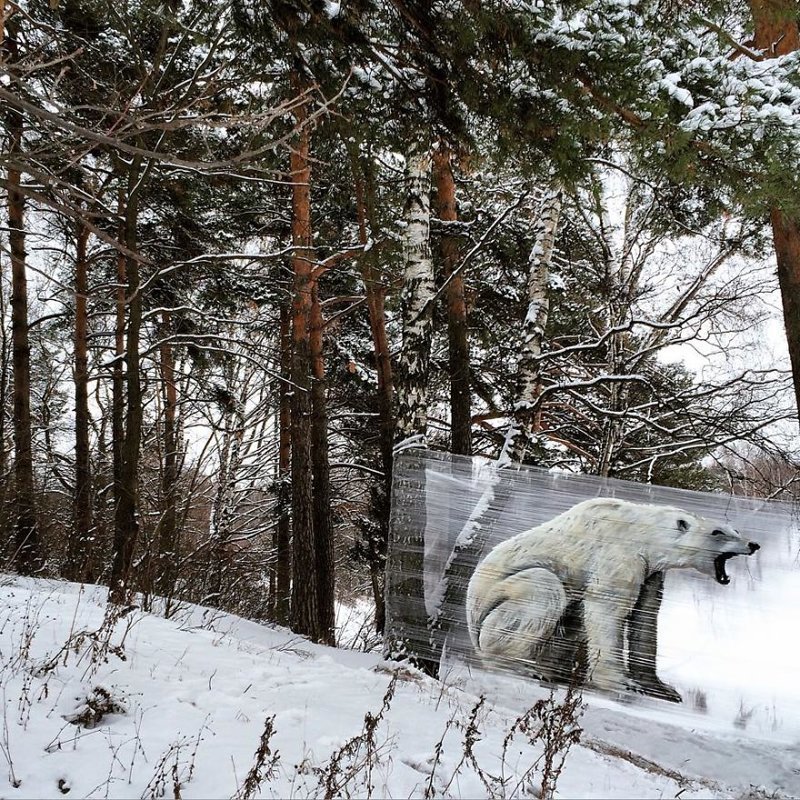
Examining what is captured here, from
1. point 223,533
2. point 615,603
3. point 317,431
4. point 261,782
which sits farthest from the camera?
point 223,533

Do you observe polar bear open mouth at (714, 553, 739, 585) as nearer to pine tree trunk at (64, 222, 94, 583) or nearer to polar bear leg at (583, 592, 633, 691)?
polar bear leg at (583, 592, 633, 691)

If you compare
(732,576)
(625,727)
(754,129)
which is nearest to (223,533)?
(625,727)

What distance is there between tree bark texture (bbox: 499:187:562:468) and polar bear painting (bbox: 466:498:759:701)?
7.86 feet

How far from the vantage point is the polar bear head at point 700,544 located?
10.9ft

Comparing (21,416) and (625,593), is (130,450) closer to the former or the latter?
(21,416)

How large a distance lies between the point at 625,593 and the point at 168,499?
509cm

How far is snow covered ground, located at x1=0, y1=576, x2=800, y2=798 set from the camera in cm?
229

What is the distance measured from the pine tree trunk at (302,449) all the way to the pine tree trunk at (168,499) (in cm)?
128

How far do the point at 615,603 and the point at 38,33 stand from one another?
7535 mm

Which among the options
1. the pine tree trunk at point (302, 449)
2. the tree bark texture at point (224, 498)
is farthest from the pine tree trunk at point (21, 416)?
the pine tree trunk at point (302, 449)

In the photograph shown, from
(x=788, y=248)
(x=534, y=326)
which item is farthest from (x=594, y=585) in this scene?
(x=534, y=326)

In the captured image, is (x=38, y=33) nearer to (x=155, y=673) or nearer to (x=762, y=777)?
(x=155, y=673)

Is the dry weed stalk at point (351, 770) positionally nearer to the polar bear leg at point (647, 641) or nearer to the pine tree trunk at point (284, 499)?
the polar bear leg at point (647, 641)

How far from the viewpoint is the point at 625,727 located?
3564mm
